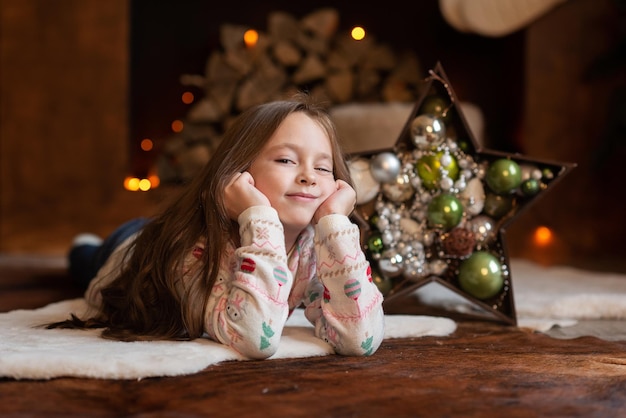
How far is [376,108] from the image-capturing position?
2.68 metres

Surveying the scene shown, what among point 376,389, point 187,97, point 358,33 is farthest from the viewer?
point 187,97

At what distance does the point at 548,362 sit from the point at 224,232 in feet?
1.76

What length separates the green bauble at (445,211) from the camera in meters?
1.41

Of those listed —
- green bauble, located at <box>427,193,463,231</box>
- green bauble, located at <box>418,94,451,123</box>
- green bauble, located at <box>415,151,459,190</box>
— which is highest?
green bauble, located at <box>418,94,451,123</box>

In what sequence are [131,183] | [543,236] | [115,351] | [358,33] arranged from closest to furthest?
[115,351] < [543,236] < [358,33] < [131,183]

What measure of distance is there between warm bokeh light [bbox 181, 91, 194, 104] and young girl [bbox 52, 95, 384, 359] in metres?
2.03

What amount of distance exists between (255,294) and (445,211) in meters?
0.53

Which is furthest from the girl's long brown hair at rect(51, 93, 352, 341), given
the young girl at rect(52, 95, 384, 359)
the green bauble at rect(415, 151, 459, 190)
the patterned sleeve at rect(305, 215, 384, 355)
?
the green bauble at rect(415, 151, 459, 190)

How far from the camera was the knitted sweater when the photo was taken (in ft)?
3.38

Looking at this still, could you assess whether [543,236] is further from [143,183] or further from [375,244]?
[143,183]

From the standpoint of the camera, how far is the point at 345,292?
42.6 inches

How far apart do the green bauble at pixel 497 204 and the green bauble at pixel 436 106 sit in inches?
7.3

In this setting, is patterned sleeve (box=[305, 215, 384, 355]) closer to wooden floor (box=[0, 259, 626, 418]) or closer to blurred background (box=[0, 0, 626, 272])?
wooden floor (box=[0, 259, 626, 418])

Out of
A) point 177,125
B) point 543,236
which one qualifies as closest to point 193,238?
point 543,236
